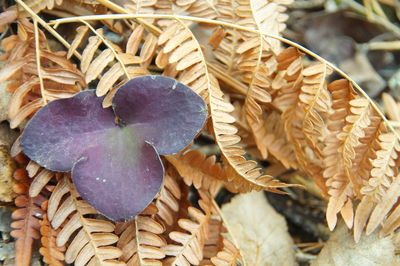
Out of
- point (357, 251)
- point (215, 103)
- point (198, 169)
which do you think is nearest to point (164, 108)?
point (215, 103)

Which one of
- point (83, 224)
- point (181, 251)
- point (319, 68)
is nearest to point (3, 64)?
point (83, 224)

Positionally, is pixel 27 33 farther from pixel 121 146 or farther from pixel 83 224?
pixel 83 224

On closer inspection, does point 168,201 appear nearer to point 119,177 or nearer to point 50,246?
point 119,177

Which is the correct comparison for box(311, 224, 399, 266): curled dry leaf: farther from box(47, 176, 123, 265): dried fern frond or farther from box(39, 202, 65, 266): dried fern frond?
box(39, 202, 65, 266): dried fern frond

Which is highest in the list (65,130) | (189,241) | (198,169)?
(65,130)

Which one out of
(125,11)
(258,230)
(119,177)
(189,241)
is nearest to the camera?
(119,177)
